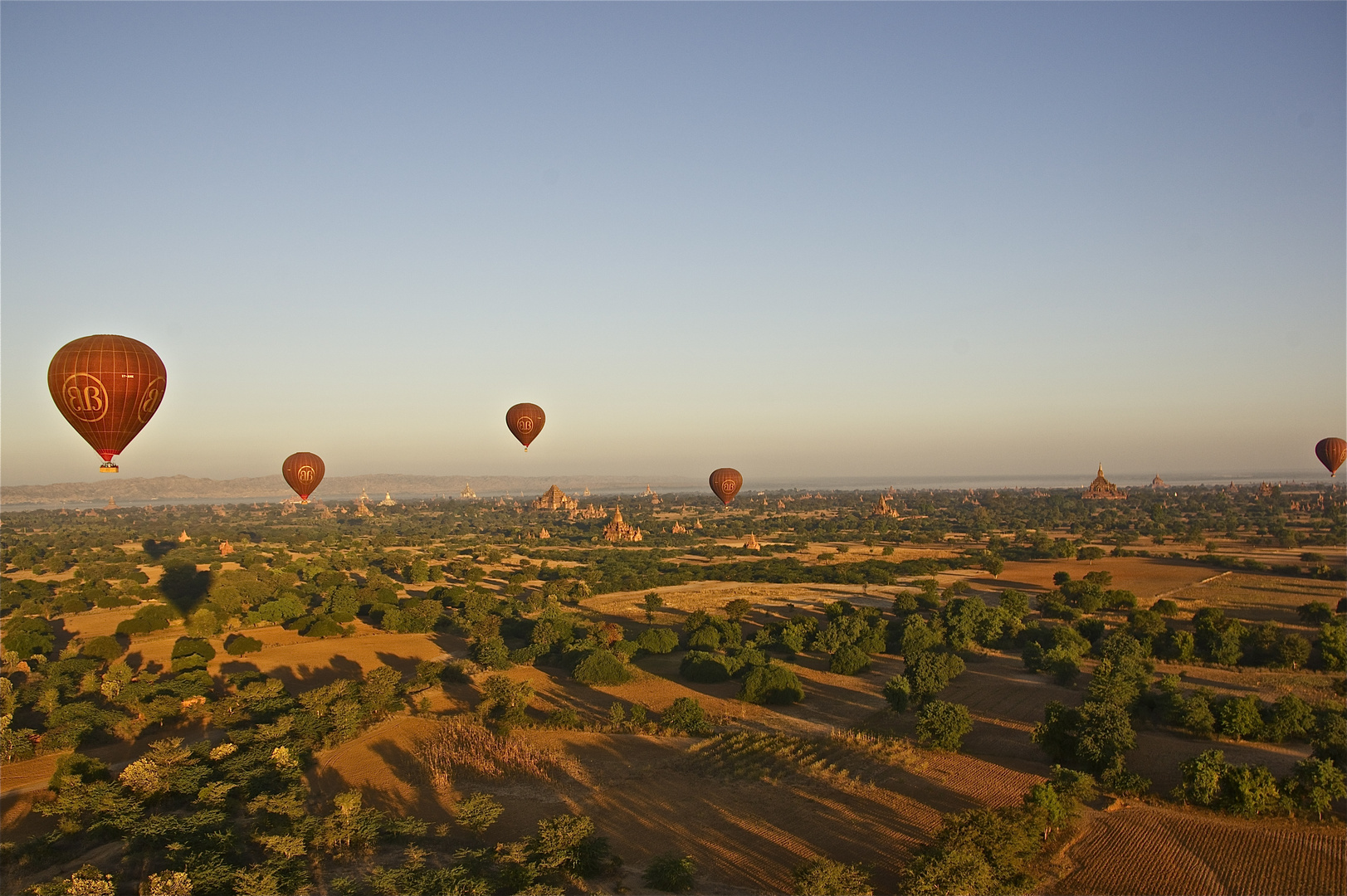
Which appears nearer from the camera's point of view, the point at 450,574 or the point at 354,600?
the point at 354,600

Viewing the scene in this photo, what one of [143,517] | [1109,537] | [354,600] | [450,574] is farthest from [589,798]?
[143,517]

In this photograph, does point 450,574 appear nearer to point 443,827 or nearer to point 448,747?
point 448,747

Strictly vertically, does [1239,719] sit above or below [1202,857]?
above

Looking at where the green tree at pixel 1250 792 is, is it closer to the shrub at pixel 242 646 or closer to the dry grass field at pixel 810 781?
the dry grass field at pixel 810 781

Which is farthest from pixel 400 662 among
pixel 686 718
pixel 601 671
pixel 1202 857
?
pixel 1202 857

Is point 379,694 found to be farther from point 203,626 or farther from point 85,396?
point 203,626

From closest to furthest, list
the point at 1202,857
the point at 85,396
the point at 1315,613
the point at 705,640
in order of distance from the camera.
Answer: the point at 1202,857 → the point at 85,396 → the point at 705,640 → the point at 1315,613

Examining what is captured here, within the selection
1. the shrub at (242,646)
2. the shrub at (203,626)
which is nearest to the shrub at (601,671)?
the shrub at (242,646)
